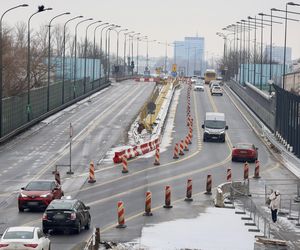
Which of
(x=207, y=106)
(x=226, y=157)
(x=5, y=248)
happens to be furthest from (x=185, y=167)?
(x=207, y=106)

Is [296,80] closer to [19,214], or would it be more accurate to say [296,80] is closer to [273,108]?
[273,108]

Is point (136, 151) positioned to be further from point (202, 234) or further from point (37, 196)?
point (202, 234)

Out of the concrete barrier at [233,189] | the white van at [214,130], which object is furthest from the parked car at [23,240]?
the white van at [214,130]

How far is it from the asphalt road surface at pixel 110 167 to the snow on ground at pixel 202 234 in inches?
29.8

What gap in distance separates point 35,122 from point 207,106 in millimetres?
27684

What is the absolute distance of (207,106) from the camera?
318ft

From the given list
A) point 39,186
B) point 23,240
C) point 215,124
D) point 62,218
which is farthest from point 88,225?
point 215,124

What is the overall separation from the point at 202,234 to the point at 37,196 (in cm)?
815

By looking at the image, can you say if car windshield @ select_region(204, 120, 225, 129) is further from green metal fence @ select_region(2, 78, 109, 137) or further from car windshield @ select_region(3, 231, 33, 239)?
car windshield @ select_region(3, 231, 33, 239)

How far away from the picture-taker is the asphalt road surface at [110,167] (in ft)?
111

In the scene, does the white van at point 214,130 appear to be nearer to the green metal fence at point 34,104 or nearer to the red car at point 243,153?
the red car at point 243,153

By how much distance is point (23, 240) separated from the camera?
2356 centimetres

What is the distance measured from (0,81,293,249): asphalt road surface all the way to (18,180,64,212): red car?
367mm

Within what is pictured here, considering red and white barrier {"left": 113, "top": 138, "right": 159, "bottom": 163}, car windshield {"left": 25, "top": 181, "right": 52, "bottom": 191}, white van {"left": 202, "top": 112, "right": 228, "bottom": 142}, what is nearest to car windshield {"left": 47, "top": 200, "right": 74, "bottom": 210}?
car windshield {"left": 25, "top": 181, "right": 52, "bottom": 191}
